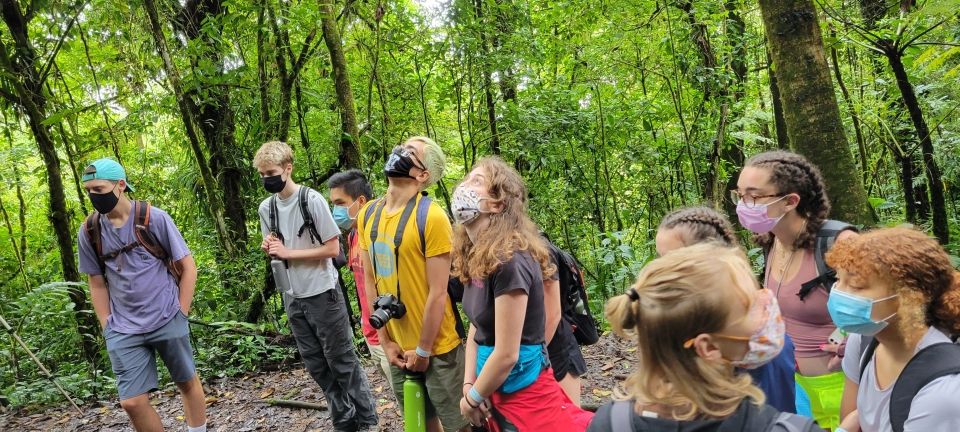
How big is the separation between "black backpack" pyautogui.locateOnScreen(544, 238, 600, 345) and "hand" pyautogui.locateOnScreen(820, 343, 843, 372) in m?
1.00

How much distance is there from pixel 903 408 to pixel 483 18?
24.1ft

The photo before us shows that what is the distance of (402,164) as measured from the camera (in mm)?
3174

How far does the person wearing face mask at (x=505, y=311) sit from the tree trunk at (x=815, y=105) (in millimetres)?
1877

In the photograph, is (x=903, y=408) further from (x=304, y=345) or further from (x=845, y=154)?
(x=304, y=345)

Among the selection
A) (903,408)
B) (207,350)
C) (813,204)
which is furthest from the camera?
(207,350)

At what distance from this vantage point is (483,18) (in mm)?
8125

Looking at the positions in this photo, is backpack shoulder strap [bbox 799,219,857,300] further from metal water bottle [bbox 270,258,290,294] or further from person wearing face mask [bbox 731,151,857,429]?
metal water bottle [bbox 270,258,290,294]

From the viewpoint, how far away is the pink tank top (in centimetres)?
242

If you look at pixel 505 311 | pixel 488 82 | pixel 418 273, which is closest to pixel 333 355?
pixel 418 273

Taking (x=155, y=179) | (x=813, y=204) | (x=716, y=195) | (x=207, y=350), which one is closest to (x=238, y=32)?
(x=155, y=179)

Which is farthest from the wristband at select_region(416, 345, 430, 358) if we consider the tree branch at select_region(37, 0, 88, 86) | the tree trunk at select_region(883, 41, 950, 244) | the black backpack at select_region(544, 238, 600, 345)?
the tree branch at select_region(37, 0, 88, 86)

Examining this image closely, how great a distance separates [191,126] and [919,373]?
726 centimetres

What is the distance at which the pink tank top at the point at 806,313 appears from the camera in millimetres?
2424

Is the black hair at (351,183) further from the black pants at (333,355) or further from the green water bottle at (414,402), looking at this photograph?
the green water bottle at (414,402)
